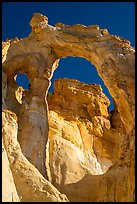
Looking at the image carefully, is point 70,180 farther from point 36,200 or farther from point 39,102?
point 36,200

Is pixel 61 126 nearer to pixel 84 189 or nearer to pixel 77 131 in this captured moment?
pixel 77 131

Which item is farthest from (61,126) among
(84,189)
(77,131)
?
(84,189)

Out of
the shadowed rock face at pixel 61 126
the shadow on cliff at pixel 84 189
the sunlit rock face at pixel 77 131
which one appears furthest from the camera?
the sunlit rock face at pixel 77 131

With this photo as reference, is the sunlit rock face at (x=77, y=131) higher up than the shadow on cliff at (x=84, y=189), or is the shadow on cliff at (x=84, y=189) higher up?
the sunlit rock face at (x=77, y=131)

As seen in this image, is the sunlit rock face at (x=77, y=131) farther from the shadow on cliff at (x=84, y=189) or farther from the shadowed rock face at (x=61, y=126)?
the shadow on cliff at (x=84, y=189)

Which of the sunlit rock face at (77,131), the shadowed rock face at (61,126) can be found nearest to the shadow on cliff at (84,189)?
the shadowed rock face at (61,126)

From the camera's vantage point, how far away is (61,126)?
83.3 feet

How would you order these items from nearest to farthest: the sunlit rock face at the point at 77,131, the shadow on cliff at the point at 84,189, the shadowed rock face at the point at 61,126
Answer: the shadowed rock face at the point at 61,126
the shadow on cliff at the point at 84,189
the sunlit rock face at the point at 77,131

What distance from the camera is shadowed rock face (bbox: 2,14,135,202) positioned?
58.3 feet

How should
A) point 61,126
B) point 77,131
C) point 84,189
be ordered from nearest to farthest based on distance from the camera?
point 84,189 < point 61,126 < point 77,131

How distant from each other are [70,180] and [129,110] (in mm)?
4449

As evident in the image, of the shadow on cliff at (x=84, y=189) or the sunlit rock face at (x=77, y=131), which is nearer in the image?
the shadow on cliff at (x=84, y=189)

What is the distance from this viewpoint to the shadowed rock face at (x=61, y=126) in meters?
17.8

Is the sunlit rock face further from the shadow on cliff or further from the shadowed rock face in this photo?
the shadow on cliff
